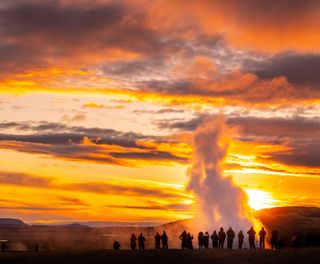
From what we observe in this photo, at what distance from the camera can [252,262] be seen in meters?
53.6

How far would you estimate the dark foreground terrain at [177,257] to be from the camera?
54.5m

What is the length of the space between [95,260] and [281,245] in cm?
2539

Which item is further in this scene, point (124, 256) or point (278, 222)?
point (278, 222)

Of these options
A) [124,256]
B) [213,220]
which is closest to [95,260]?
[124,256]

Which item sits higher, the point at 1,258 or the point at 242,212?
the point at 242,212

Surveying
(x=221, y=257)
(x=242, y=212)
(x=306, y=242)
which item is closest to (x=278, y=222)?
(x=242, y=212)

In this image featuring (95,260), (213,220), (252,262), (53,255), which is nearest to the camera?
(252,262)

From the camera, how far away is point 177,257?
193ft

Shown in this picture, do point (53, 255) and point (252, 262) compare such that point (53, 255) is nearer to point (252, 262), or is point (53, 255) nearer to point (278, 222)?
point (252, 262)

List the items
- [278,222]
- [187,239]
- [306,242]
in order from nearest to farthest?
[187,239], [306,242], [278,222]

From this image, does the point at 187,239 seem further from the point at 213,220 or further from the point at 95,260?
the point at 213,220

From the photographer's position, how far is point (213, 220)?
Result: 132250 millimetres

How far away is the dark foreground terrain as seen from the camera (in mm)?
54500

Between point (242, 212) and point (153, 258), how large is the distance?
76747 millimetres
